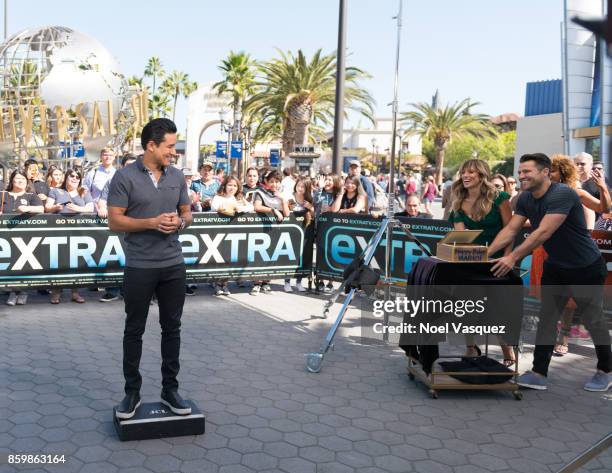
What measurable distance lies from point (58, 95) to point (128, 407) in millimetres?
25766

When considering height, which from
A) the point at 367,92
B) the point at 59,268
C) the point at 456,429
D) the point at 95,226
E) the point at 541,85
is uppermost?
the point at 541,85

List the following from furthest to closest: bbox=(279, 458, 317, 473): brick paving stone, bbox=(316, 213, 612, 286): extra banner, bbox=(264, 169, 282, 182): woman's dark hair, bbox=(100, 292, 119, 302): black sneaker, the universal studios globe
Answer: the universal studios globe
bbox=(264, 169, 282, 182): woman's dark hair
bbox=(100, 292, 119, 302): black sneaker
bbox=(316, 213, 612, 286): extra banner
bbox=(279, 458, 317, 473): brick paving stone

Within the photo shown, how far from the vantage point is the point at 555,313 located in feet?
17.6

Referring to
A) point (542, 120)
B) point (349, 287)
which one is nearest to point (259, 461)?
point (349, 287)

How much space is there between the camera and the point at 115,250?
8.27 metres

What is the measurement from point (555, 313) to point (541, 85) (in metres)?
42.6

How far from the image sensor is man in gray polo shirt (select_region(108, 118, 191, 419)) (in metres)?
3.98

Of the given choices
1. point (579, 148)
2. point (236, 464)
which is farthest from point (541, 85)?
point (236, 464)

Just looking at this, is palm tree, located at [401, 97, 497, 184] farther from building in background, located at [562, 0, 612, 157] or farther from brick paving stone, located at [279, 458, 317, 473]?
brick paving stone, located at [279, 458, 317, 473]

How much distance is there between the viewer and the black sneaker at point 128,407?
13.4 feet

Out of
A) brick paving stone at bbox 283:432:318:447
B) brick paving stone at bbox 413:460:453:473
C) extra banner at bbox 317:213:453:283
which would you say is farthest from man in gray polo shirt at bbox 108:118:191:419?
extra banner at bbox 317:213:453:283

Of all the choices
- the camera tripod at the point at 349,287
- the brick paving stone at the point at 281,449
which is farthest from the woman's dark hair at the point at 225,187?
the brick paving stone at the point at 281,449

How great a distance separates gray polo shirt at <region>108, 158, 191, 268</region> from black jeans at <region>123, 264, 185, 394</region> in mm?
80

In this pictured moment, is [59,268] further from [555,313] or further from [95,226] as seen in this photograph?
[555,313]
